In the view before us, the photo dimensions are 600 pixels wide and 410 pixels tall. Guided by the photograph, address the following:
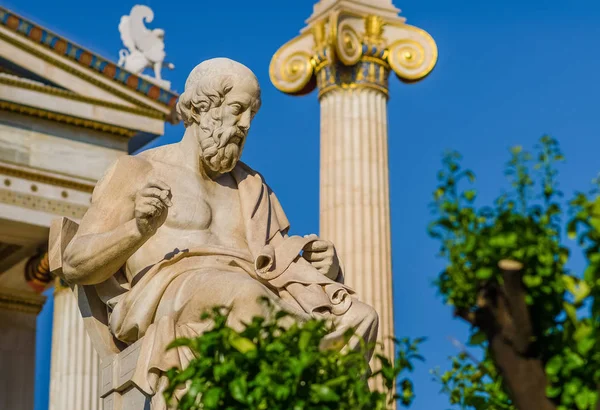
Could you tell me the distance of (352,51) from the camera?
79.1 feet

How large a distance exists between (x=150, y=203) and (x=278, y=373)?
2240mm

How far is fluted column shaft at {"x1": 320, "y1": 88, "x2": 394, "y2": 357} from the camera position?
891 inches

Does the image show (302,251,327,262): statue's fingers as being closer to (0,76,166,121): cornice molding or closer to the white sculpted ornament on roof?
(0,76,166,121): cornice molding

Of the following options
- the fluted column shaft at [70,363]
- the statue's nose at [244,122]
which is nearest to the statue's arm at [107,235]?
the statue's nose at [244,122]

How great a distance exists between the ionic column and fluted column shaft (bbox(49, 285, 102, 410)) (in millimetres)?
6566

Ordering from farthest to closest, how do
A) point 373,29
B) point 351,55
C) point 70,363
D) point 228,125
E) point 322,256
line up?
point 70,363, point 373,29, point 351,55, point 322,256, point 228,125

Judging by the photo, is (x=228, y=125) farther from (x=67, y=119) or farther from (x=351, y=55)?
(x=67, y=119)

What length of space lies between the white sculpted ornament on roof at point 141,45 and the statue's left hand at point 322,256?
70.6 ft

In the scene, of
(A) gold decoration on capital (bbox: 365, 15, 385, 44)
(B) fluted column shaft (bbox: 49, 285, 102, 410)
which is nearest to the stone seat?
(A) gold decoration on capital (bbox: 365, 15, 385, 44)

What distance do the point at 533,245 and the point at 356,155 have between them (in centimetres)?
1802

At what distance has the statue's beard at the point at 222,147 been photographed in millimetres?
8680

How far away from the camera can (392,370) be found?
20.3 ft

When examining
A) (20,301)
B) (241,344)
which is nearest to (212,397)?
(241,344)

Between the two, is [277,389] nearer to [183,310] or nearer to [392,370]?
[392,370]
